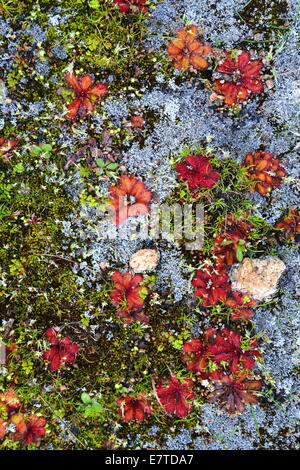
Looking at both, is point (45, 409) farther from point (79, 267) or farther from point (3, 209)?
point (3, 209)

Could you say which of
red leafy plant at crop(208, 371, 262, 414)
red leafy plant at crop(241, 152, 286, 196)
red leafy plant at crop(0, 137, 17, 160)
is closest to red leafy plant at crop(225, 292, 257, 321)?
red leafy plant at crop(208, 371, 262, 414)

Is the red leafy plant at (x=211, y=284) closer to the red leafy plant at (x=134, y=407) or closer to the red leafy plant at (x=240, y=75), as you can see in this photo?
the red leafy plant at (x=134, y=407)

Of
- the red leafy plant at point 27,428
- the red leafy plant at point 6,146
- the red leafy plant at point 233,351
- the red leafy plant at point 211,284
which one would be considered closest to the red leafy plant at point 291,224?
the red leafy plant at point 211,284

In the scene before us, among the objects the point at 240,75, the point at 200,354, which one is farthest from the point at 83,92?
the point at 200,354

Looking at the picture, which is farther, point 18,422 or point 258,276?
point 18,422

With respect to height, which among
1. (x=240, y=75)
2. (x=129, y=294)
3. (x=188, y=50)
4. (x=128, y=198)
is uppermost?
(x=188, y=50)

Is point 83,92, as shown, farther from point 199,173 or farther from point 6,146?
point 199,173

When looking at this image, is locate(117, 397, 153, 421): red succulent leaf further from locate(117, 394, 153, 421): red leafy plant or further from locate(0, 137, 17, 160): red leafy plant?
locate(0, 137, 17, 160): red leafy plant
